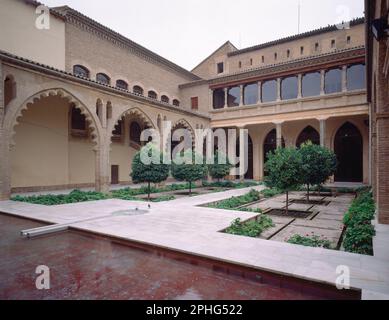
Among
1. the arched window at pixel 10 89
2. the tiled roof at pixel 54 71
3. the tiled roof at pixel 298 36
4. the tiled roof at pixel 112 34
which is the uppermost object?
the tiled roof at pixel 298 36

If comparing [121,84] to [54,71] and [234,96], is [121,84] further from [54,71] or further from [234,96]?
[234,96]

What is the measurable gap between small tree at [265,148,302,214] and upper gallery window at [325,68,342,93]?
12.9 metres

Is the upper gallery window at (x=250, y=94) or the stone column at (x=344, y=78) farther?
the upper gallery window at (x=250, y=94)

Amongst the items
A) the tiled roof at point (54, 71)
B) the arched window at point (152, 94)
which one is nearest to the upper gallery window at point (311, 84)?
the tiled roof at point (54, 71)

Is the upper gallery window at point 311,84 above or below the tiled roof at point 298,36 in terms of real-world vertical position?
below

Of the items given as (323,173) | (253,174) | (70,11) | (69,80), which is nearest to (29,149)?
(69,80)

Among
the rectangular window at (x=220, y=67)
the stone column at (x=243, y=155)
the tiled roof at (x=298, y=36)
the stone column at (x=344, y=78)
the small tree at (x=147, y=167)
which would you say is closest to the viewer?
the small tree at (x=147, y=167)

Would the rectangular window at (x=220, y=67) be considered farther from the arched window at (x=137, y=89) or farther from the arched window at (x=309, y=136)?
the arched window at (x=309, y=136)

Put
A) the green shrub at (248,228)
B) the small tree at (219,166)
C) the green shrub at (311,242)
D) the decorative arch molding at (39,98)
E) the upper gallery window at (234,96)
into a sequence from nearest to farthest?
the green shrub at (311,242)
the green shrub at (248,228)
the decorative arch molding at (39,98)
the small tree at (219,166)
the upper gallery window at (234,96)

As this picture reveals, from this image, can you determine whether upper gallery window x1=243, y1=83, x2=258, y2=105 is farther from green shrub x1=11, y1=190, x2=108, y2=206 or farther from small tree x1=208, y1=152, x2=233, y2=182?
green shrub x1=11, y1=190, x2=108, y2=206

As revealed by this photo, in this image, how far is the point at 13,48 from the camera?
1386 centimetres

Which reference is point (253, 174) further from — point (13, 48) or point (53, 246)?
point (53, 246)

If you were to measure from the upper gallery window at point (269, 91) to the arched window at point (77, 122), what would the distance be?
13734 millimetres

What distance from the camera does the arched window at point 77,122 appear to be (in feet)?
54.0
